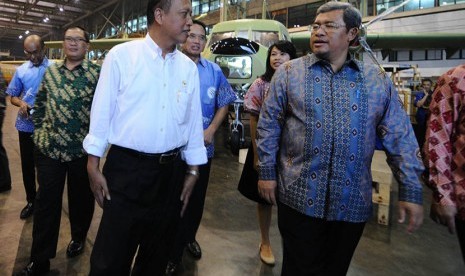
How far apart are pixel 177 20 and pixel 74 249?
2.12 m

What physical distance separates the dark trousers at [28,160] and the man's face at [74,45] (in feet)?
4.57

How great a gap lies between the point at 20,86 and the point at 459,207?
3812 mm

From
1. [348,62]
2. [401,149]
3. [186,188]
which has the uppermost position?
[348,62]

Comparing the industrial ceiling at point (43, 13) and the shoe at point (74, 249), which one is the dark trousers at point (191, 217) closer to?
the shoe at point (74, 249)

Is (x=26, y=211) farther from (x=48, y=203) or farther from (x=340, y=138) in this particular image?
(x=340, y=138)

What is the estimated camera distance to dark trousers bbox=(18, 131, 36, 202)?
3494 millimetres

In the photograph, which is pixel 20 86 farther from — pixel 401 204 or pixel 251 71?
pixel 251 71

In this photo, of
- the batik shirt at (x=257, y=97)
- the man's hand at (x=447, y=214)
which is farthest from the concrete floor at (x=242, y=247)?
the man's hand at (x=447, y=214)

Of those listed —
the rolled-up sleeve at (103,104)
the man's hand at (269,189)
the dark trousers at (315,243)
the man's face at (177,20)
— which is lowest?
the dark trousers at (315,243)

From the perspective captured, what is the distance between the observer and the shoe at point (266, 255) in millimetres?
2728

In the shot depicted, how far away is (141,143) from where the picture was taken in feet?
4.99

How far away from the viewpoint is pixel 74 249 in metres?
2.75

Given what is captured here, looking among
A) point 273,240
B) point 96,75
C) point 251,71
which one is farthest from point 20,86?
point 251,71

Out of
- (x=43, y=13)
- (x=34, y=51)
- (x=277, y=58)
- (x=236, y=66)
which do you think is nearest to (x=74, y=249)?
(x=34, y=51)
